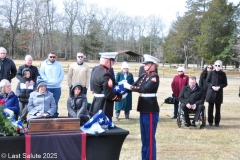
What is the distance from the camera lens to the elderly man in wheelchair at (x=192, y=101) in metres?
8.00

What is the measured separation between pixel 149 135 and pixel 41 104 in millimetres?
2227

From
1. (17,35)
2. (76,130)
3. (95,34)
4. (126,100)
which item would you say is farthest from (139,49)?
(76,130)

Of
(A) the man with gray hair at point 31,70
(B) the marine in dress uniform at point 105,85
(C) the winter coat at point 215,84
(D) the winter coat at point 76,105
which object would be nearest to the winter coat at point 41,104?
(D) the winter coat at point 76,105

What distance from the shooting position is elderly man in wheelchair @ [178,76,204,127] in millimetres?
8000

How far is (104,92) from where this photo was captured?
15.5 ft

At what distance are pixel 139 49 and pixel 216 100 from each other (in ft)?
203

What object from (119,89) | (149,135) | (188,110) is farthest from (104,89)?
(188,110)

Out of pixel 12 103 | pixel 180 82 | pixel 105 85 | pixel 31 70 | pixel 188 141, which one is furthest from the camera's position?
pixel 180 82

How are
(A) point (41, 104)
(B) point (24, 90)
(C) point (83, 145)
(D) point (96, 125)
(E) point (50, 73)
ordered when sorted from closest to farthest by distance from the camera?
(C) point (83, 145) < (D) point (96, 125) < (A) point (41, 104) < (B) point (24, 90) < (E) point (50, 73)

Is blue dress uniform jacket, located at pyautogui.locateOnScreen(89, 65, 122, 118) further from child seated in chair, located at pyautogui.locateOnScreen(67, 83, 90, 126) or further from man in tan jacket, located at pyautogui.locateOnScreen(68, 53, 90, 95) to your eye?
man in tan jacket, located at pyautogui.locateOnScreen(68, 53, 90, 95)

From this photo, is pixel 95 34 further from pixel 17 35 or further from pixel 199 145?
pixel 199 145

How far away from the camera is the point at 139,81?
497 centimetres

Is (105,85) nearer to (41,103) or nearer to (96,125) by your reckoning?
(96,125)

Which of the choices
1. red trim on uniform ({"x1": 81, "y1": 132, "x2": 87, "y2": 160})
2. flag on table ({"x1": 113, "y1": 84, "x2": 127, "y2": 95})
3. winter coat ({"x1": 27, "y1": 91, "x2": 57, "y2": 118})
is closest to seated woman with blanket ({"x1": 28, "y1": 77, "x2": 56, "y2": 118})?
winter coat ({"x1": 27, "y1": 91, "x2": 57, "y2": 118})
